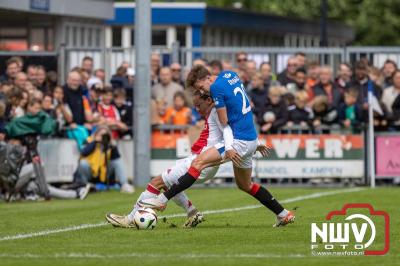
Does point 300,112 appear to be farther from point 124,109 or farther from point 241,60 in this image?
point 124,109

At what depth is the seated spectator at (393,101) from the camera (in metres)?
24.0

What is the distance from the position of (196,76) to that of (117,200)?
585cm

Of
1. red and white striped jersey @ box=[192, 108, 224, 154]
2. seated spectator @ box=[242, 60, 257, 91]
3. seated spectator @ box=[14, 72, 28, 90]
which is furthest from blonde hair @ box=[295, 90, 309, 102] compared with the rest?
red and white striped jersey @ box=[192, 108, 224, 154]

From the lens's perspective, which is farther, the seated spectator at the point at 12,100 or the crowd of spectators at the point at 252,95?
the crowd of spectators at the point at 252,95

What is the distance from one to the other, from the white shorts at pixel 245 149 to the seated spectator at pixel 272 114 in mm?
8719

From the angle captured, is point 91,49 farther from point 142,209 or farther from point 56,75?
point 142,209

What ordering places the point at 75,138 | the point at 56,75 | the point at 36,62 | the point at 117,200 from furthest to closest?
the point at 36,62
the point at 56,75
the point at 75,138
the point at 117,200

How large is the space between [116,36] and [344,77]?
68.8 feet

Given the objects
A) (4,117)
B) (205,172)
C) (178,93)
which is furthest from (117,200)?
(205,172)

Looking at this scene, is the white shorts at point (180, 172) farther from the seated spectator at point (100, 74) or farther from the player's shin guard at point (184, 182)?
the seated spectator at point (100, 74)

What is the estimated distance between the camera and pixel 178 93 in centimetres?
2391

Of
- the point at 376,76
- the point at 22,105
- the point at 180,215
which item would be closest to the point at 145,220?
the point at 180,215

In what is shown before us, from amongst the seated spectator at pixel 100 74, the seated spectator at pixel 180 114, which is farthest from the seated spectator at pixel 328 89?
the seated spectator at pixel 100 74

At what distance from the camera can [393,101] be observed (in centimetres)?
2406
